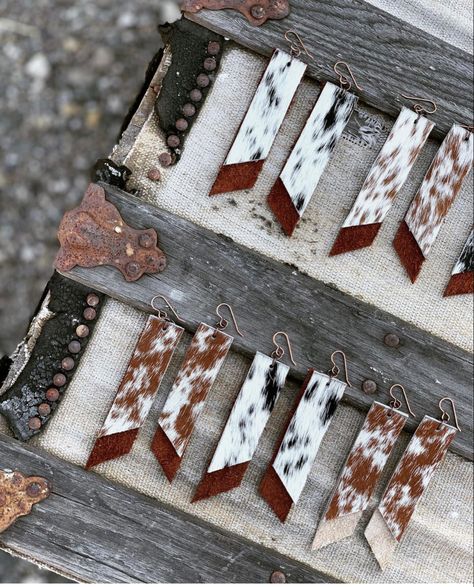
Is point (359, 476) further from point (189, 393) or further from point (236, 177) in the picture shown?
point (236, 177)

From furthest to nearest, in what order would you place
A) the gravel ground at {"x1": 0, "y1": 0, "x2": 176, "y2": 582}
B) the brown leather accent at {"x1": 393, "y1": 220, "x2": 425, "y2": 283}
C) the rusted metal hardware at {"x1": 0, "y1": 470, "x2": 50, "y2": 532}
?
the gravel ground at {"x1": 0, "y1": 0, "x2": 176, "y2": 582}
the brown leather accent at {"x1": 393, "y1": 220, "x2": 425, "y2": 283}
the rusted metal hardware at {"x1": 0, "y1": 470, "x2": 50, "y2": 532}

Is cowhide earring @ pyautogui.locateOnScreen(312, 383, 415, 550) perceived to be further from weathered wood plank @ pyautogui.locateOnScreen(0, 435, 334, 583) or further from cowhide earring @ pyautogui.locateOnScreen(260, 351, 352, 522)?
weathered wood plank @ pyautogui.locateOnScreen(0, 435, 334, 583)

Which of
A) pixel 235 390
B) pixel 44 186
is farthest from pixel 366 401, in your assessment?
pixel 44 186

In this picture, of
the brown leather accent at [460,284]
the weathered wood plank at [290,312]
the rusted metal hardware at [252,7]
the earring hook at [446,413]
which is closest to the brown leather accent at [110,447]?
the weathered wood plank at [290,312]

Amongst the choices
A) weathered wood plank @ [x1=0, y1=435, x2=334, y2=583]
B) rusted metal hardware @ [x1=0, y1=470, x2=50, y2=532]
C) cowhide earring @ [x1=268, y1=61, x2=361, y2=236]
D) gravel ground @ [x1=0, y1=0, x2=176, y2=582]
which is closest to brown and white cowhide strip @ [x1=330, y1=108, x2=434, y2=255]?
cowhide earring @ [x1=268, y1=61, x2=361, y2=236]

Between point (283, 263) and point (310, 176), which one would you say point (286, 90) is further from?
point (283, 263)

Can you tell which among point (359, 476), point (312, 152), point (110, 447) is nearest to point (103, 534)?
Result: point (110, 447)
